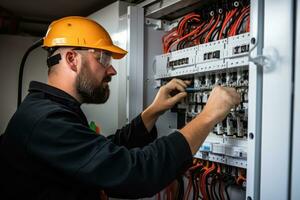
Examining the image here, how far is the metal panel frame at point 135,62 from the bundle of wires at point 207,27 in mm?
169

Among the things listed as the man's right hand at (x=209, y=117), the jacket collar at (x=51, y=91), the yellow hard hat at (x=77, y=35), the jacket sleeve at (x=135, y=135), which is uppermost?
the yellow hard hat at (x=77, y=35)

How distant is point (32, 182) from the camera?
108cm

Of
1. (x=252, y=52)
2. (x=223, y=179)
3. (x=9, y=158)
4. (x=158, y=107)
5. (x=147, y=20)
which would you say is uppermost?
(x=147, y=20)

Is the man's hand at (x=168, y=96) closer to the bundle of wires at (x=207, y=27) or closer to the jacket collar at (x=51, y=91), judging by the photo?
the bundle of wires at (x=207, y=27)

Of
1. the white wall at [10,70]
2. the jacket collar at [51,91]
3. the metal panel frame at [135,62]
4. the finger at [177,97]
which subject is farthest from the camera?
the white wall at [10,70]

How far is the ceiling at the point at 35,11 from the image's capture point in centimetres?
206

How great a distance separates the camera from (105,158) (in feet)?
2.98

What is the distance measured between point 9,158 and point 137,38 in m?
0.86

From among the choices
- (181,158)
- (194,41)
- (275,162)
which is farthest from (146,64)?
(275,162)

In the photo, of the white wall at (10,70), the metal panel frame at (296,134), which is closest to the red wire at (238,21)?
the metal panel frame at (296,134)

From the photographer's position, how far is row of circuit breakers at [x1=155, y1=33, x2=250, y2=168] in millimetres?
1182

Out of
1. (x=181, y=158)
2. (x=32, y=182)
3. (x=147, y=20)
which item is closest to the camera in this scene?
(x=181, y=158)

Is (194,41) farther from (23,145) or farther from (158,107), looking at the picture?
(23,145)

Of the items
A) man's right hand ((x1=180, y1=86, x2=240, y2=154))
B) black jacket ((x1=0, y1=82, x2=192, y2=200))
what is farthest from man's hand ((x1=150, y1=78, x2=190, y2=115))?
black jacket ((x1=0, y1=82, x2=192, y2=200))
